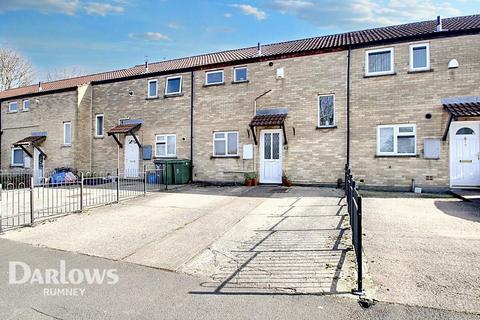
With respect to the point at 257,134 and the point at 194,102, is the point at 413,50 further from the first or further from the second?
the point at 194,102

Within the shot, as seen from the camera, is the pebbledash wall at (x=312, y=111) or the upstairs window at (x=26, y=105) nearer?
the pebbledash wall at (x=312, y=111)

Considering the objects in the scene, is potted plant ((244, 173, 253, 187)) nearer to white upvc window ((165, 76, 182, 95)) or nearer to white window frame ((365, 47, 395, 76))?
white upvc window ((165, 76, 182, 95))

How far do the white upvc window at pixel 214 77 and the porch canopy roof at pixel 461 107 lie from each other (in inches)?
363

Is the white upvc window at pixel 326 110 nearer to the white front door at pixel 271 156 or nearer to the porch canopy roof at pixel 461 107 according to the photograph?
the white front door at pixel 271 156

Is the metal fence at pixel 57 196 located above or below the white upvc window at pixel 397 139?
below

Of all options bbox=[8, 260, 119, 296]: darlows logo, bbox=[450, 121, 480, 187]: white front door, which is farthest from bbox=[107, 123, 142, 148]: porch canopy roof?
bbox=[450, 121, 480, 187]: white front door

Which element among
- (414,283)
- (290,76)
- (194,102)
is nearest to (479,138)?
(290,76)

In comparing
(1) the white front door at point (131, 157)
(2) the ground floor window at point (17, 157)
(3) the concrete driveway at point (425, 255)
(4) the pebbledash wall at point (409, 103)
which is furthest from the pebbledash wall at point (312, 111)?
(2) the ground floor window at point (17, 157)

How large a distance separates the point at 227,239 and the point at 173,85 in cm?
1175

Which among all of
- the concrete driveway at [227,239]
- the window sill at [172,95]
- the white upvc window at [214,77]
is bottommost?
the concrete driveway at [227,239]

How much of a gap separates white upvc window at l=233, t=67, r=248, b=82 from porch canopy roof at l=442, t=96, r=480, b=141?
793cm

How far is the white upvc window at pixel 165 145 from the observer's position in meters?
15.2

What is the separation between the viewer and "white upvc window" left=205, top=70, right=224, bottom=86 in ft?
47.3

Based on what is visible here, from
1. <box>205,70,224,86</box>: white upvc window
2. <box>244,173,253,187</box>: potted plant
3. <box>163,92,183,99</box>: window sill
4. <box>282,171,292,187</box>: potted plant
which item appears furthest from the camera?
<box>163,92,183,99</box>: window sill
